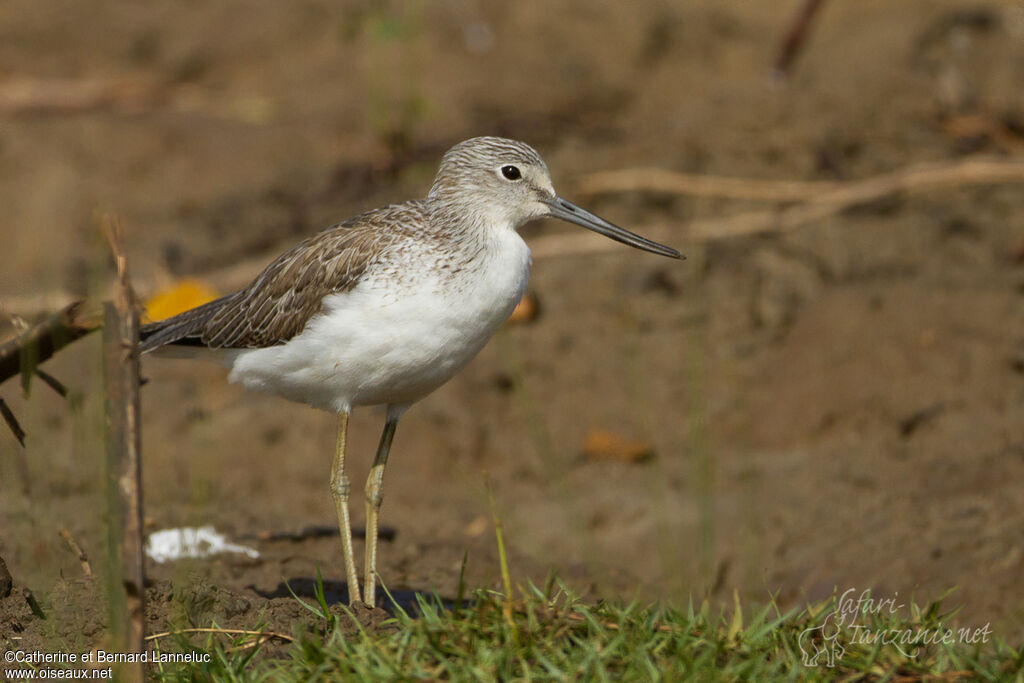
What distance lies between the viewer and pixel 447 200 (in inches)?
199

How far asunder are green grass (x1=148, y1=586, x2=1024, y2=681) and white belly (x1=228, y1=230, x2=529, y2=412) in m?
1.07

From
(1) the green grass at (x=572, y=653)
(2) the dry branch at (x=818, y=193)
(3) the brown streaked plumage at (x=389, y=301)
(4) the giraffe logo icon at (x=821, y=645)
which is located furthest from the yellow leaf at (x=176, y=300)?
(4) the giraffe logo icon at (x=821, y=645)

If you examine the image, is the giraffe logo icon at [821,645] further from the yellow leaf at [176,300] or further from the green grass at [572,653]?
the yellow leaf at [176,300]

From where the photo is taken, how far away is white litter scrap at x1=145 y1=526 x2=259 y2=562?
17.9ft

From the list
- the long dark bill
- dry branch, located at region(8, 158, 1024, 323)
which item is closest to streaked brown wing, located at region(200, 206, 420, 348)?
the long dark bill

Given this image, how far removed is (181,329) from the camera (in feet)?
17.6

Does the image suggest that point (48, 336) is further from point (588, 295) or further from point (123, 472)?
point (588, 295)

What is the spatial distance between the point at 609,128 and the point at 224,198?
3.63 m

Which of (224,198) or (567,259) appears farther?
(224,198)

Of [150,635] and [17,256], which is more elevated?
[17,256]

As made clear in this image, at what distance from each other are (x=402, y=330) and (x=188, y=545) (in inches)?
66.9

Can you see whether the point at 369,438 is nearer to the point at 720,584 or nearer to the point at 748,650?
the point at 720,584

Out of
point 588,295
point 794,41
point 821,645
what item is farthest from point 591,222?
point 794,41

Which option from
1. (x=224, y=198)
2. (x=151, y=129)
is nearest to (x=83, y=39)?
(x=151, y=129)
